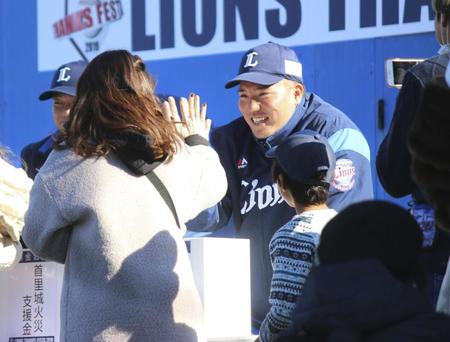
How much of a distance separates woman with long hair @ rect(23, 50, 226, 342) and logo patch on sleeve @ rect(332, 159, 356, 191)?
0.65 m

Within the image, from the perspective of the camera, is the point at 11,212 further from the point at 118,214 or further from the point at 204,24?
the point at 204,24

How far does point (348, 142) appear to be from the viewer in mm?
4105

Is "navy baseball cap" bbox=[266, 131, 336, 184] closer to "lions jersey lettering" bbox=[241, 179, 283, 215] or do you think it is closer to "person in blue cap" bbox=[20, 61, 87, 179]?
"lions jersey lettering" bbox=[241, 179, 283, 215]

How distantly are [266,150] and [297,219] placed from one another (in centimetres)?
97

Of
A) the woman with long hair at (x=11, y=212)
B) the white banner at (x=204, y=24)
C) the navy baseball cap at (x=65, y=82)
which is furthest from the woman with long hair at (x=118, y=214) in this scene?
the white banner at (x=204, y=24)

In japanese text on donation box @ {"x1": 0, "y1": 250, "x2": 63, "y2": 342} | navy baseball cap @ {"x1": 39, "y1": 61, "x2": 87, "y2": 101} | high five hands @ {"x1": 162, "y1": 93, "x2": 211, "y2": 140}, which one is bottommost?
japanese text on donation box @ {"x1": 0, "y1": 250, "x2": 63, "y2": 342}

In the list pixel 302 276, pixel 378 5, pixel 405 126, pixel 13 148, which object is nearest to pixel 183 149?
pixel 302 276

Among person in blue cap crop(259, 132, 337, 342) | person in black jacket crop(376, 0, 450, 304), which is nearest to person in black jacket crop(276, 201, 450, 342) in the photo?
person in black jacket crop(376, 0, 450, 304)

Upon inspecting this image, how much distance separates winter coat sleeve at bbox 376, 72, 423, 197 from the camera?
9.64 feet

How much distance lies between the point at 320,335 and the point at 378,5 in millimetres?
3462

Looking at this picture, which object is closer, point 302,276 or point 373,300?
point 373,300

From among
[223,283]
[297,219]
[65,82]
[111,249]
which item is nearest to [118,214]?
[111,249]

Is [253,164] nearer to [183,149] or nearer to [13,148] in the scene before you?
[183,149]

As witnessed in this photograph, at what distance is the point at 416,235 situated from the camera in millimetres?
2225
